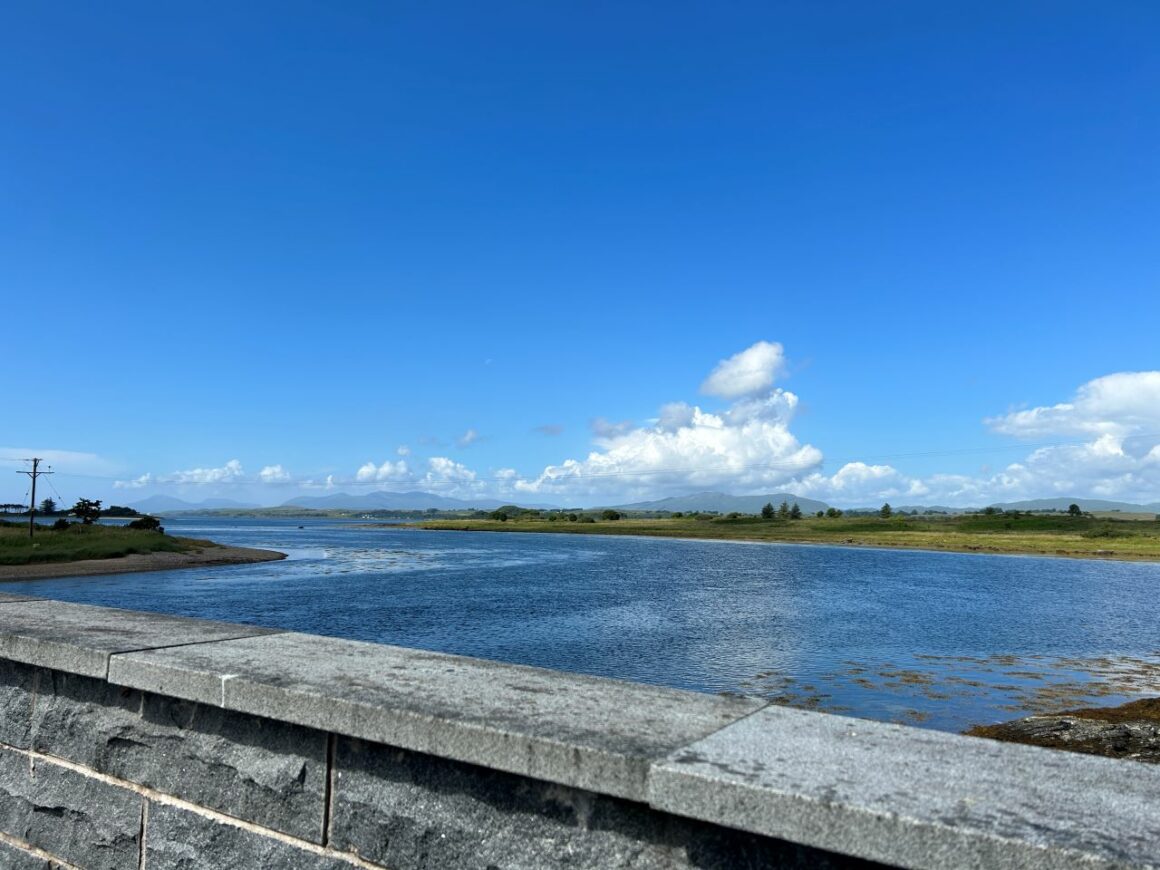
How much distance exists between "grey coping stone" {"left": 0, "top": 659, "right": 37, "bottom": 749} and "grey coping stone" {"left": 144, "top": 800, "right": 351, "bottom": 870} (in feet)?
3.11

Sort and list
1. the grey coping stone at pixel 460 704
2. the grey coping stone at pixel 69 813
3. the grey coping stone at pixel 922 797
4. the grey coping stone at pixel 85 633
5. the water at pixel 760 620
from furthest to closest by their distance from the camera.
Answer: the water at pixel 760 620
the grey coping stone at pixel 85 633
the grey coping stone at pixel 69 813
the grey coping stone at pixel 460 704
the grey coping stone at pixel 922 797

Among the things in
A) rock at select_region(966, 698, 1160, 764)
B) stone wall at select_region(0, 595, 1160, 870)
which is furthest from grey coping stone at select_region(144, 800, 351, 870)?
rock at select_region(966, 698, 1160, 764)

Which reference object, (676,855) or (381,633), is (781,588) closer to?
(381,633)

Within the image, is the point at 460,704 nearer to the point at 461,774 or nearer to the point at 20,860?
the point at 461,774

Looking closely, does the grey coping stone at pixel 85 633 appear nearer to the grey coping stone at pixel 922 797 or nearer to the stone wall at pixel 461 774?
the stone wall at pixel 461 774

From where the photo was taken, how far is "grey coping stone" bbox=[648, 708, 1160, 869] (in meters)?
1.81

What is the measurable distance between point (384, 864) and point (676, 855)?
1.07 meters

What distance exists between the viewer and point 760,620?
1406 inches

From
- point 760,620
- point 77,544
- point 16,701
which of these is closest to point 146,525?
point 77,544

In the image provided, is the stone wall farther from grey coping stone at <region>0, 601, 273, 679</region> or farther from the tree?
the tree

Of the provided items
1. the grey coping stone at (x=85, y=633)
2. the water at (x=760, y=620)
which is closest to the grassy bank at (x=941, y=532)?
the water at (x=760, y=620)

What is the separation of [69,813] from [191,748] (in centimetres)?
87

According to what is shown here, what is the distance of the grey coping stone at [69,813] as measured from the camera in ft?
11.0

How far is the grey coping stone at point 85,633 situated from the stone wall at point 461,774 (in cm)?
2
